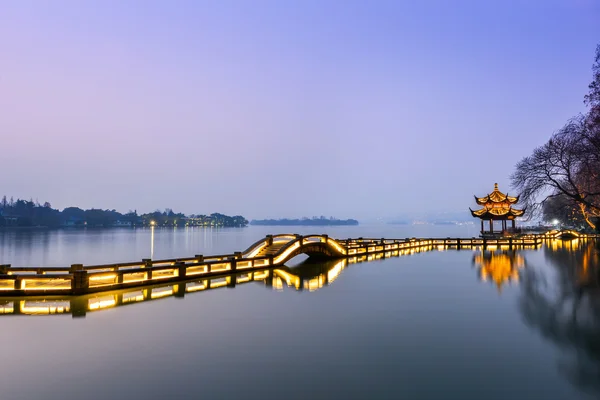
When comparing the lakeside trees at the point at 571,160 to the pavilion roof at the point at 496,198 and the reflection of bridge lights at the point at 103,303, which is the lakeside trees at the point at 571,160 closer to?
the reflection of bridge lights at the point at 103,303

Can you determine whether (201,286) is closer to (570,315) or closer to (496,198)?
(570,315)

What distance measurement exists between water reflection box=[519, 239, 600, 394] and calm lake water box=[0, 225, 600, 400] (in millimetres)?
44

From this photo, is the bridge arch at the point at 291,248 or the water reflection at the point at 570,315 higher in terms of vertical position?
the bridge arch at the point at 291,248

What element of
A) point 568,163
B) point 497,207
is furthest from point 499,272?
point 497,207

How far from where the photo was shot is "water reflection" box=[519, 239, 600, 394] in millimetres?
7961

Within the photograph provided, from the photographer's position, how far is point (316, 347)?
946 centimetres

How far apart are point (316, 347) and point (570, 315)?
8.02 m

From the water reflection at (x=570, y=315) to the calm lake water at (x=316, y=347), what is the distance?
1.7 inches

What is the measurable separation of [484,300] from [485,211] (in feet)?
176

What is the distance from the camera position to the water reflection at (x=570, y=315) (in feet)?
26.1

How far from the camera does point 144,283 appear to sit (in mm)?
18031

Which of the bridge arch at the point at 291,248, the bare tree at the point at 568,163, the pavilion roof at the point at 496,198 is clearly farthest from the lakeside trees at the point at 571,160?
the pavilion roof at the point at 496,198

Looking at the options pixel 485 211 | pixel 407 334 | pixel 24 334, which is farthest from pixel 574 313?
pixel 485 211

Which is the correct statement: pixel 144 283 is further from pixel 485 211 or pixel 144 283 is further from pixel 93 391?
pixel 485 211
